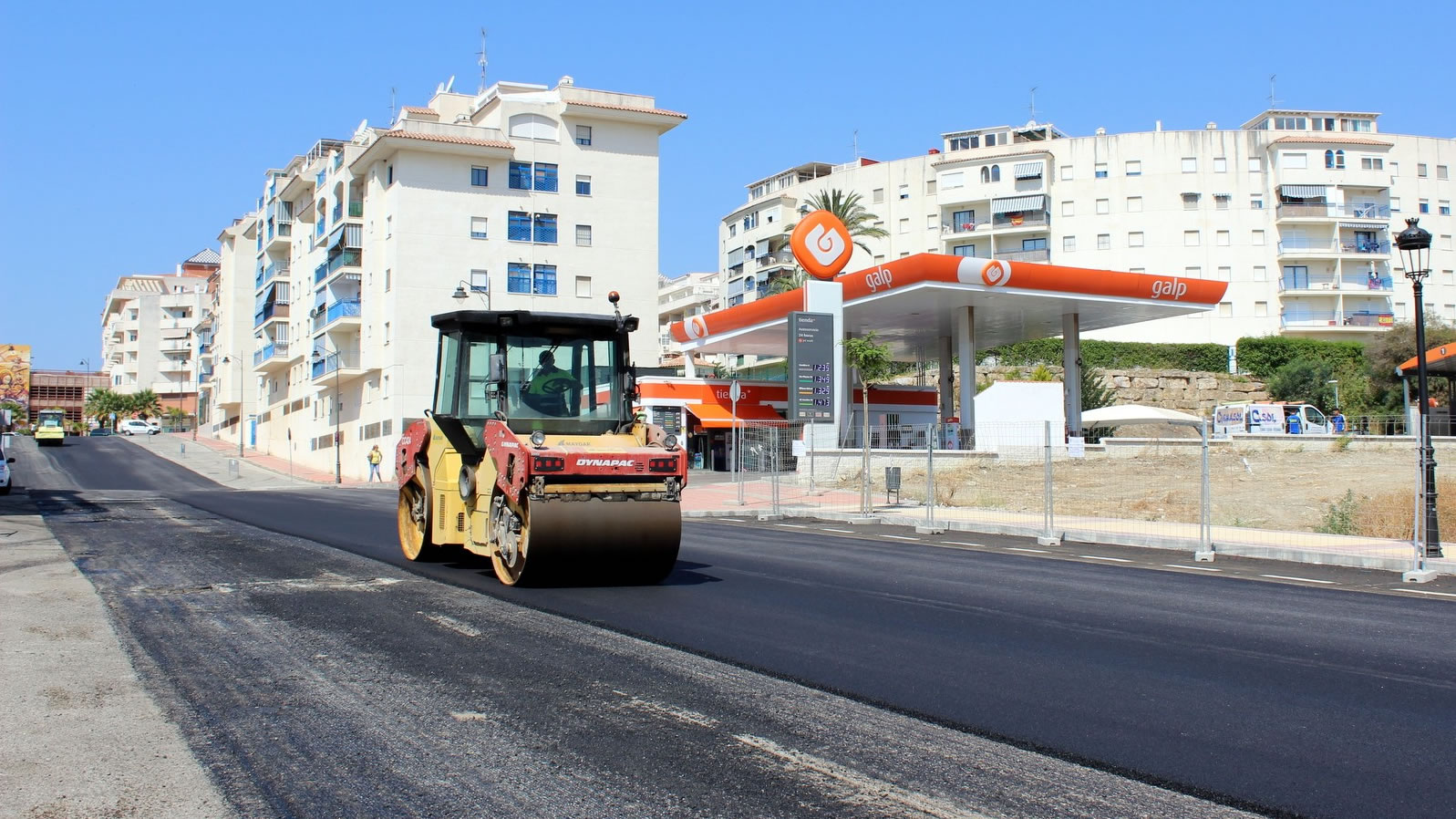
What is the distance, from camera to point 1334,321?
2778 inches

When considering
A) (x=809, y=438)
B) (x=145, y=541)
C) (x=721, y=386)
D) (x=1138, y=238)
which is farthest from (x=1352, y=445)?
(x=1138, y=238)

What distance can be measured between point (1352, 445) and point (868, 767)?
101 ft

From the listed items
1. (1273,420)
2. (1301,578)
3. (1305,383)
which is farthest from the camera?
(1305,383)

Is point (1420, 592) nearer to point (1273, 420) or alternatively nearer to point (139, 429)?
point (1273, 420)

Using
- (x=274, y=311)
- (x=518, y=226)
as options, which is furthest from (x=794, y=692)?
(x=274, y=311)

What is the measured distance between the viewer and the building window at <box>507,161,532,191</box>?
2377 inches

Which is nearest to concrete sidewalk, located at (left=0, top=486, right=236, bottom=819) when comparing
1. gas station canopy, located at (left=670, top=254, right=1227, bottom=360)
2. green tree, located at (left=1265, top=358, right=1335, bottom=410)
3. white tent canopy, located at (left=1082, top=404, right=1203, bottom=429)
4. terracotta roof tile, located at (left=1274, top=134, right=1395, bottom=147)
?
gas station canopy, located at (left=670, top=254, right=1227, bottom=360)

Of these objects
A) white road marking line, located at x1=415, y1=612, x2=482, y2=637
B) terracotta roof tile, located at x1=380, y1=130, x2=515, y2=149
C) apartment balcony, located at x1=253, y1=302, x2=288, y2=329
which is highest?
terracotta roof tile, located at x1=380, y1=130, x2=515, y2=149

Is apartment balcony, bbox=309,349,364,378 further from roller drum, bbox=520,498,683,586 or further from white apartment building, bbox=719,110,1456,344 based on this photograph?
roller drum, bbox=520,498,683,586

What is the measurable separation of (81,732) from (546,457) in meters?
4.78

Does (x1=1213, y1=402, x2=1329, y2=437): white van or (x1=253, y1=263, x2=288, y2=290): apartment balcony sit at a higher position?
(x1=253, y1=263, x2=288, y2=290): apartment balcony

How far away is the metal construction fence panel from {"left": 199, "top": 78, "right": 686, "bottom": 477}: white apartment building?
86.9 feet

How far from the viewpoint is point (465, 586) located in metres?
10.6

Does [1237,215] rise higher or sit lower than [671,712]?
higher
